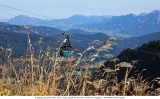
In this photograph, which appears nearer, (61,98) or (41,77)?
(61,98)

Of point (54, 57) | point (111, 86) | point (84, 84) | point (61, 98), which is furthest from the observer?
point (54, 57)

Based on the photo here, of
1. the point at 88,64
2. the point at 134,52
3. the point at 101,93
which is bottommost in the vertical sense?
the point at 134,52

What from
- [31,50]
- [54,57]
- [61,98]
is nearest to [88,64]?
[54,57]

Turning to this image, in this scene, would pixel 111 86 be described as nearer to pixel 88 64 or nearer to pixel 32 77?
pixel 88 64

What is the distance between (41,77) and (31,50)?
67 centimetres

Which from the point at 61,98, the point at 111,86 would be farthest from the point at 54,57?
the point at 61,98

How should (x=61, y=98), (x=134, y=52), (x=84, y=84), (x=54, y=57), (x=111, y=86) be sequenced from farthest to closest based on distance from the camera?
(x=134, y=52) < (x=54, y=57) < (x=111, y=86) < (x=84, y=84) < (x=61, y=98)

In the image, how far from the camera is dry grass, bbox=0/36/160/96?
436cm

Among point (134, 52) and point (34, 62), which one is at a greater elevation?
point (34, 62)

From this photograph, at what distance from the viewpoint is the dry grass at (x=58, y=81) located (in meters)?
4.36

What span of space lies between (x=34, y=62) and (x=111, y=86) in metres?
1.17

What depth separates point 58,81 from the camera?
469 centimetres

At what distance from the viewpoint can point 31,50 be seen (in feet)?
16.6

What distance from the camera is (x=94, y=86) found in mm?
4559
